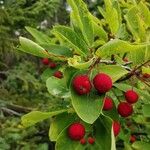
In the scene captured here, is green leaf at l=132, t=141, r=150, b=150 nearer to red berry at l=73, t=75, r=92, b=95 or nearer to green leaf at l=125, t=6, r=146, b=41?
green leaf at l=125, t=6, r=146, b=41

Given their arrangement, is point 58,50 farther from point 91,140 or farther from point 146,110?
point 146,110

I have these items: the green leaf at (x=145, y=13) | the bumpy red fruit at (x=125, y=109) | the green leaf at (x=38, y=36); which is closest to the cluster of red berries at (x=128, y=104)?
the bumpy red fruit at (x=125, y=109)

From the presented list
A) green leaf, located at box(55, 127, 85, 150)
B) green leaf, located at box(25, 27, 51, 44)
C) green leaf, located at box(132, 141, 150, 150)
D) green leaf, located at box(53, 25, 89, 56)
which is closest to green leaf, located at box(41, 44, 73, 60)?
green leaf, located at box(53, 25, 89, 56)

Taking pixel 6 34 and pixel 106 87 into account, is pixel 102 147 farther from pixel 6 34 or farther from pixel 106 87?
pixel 6 34

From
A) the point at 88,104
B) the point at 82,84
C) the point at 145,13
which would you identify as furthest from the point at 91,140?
the point at 145,13

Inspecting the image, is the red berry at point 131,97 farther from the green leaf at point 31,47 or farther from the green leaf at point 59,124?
the green leaf at point 31,47
